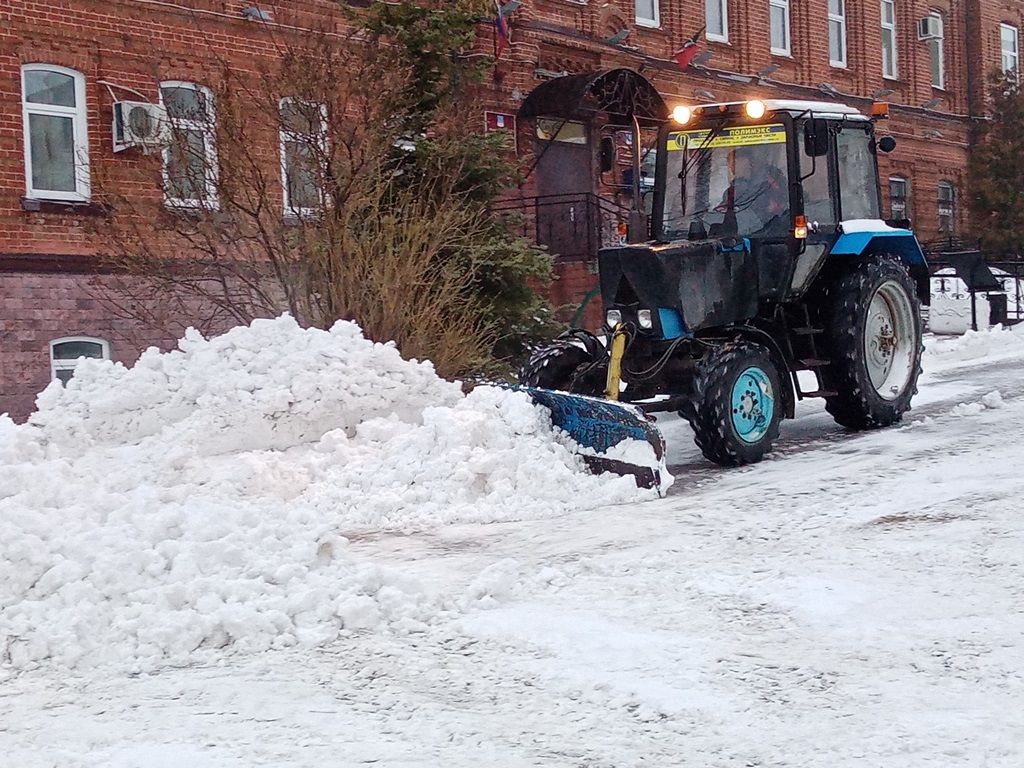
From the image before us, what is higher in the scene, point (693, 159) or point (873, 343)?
point (693, 159)

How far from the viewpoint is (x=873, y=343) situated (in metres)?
9.81

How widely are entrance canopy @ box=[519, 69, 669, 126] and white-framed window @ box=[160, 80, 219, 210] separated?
7.29 metres

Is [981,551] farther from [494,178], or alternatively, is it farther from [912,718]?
[494,178]

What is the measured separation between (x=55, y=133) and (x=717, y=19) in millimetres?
12888

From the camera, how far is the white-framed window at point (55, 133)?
44.1ft

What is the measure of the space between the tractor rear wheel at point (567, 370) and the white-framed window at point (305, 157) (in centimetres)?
272

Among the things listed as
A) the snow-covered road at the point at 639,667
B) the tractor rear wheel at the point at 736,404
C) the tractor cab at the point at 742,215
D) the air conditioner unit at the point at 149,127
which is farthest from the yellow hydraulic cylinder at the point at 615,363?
the air conditioner unit at the point at 149,127

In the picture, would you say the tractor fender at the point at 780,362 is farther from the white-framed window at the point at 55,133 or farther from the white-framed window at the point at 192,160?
the white-framed window at the point at 55,133

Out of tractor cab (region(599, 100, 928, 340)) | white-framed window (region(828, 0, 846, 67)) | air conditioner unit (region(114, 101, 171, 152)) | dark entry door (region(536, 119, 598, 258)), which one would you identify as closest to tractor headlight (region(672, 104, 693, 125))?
tractor cab (region(599, 100, 928, 340))

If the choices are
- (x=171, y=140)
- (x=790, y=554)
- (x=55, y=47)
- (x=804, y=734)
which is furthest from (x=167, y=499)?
(x=55, y=47)

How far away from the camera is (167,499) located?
6332 mm

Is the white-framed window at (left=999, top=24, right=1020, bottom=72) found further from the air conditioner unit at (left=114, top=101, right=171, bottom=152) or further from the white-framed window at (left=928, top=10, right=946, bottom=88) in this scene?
the air conditioner unit at (left=114, top=101, right=171, bottom=152)

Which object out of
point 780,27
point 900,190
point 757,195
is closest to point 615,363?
point 757,195

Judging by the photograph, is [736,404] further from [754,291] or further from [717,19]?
[717,19]
